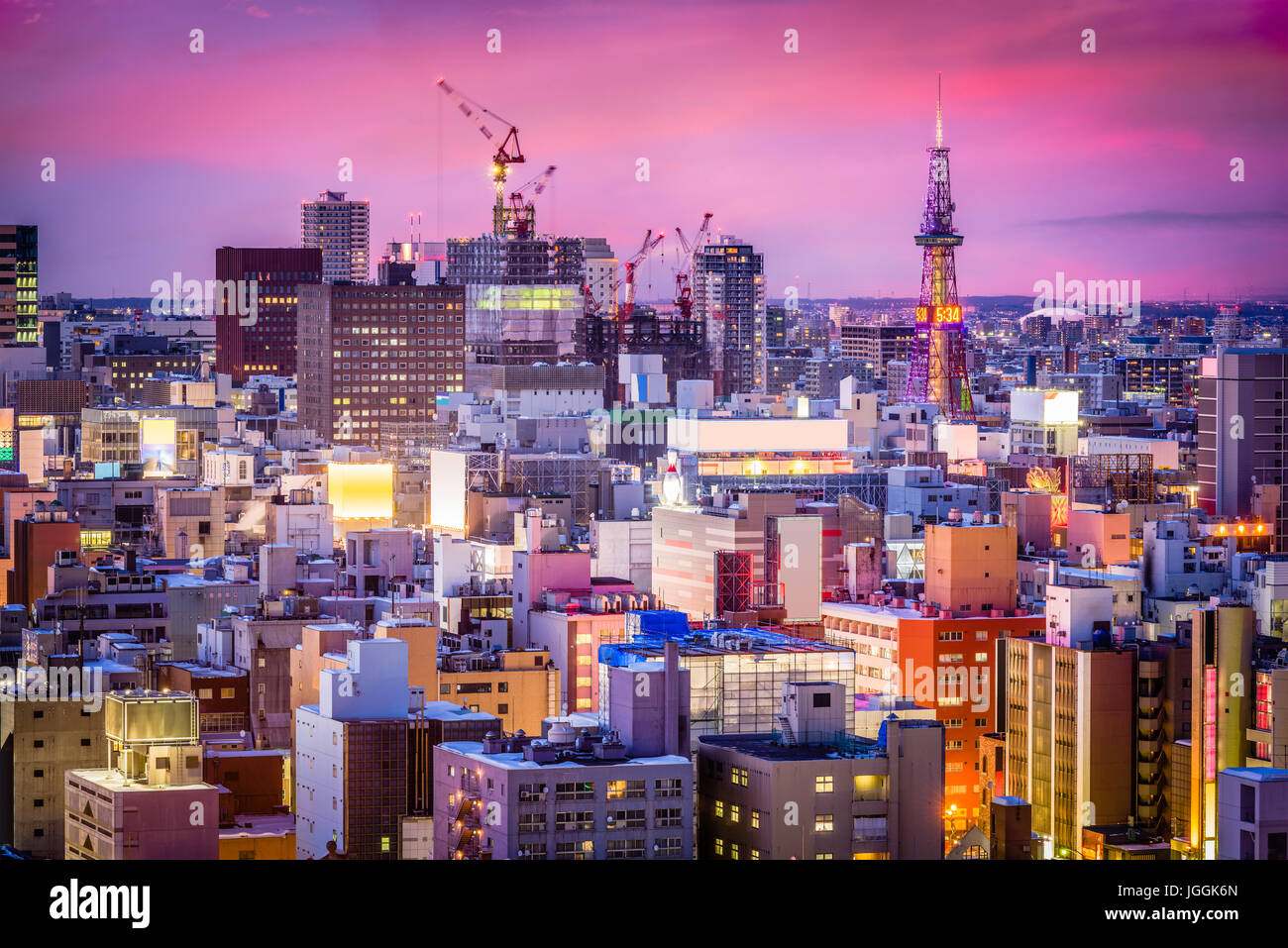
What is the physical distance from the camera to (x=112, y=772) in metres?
11.8

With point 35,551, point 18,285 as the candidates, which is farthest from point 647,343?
point 35,551

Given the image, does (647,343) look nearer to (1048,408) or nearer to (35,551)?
(1048,408)

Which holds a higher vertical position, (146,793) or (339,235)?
(339,235)

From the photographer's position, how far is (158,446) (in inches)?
1471

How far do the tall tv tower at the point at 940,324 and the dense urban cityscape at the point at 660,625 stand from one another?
19 cm

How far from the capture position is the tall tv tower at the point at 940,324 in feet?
141

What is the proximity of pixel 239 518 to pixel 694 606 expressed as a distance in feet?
35.2

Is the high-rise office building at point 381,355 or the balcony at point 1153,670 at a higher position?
the high-rise office building at point 381,355

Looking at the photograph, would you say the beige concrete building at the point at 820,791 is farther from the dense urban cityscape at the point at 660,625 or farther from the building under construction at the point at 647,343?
the building under construction at the point at 647,343

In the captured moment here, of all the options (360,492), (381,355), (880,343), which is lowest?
(360,492)

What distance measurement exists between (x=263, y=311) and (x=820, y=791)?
55.4 m

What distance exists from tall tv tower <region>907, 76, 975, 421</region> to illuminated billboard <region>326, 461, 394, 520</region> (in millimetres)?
13592

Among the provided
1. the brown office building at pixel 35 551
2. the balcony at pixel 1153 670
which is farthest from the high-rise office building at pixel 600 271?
the balcony at pixel 1153 670
